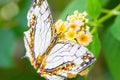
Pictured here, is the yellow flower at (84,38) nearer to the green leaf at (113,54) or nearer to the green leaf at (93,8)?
the green leaf at (93,8)

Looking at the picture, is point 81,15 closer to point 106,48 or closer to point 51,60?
point 51,60

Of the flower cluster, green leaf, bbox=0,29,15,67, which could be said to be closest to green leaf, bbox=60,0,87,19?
the flower cluster

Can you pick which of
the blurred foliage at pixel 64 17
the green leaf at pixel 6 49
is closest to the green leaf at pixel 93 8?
the blurred foliage at pixel 64 17

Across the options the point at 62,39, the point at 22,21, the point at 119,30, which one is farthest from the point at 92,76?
the point at 62,39

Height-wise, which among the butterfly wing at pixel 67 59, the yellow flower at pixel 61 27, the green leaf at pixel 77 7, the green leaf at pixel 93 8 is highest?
the green leaf at pixel 77 7

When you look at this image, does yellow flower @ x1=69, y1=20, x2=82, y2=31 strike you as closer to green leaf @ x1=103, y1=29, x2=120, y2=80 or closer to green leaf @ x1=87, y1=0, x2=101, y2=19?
green leaf @ x1=87, y1=0, x2=101, y2=19

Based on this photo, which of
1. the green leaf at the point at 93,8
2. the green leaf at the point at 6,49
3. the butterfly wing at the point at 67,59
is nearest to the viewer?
the butterfly wing at the point at 67,59
